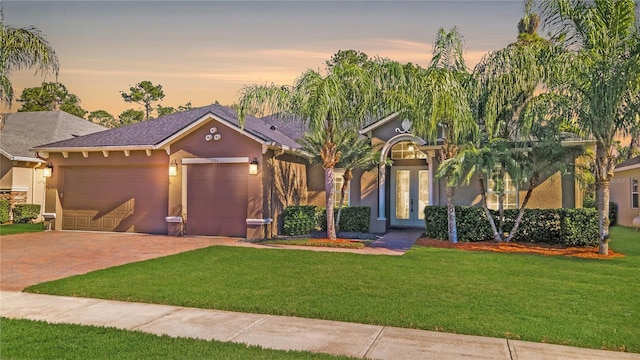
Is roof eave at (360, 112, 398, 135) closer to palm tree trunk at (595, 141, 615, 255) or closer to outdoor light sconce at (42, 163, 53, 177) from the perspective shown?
palm tree trunk at (595, 141, 615, 255)

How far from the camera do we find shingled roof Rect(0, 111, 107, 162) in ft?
66.5

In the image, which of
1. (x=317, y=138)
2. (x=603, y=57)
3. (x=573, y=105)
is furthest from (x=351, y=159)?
(x=603, y=57)

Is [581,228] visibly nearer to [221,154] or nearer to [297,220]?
[297,220]

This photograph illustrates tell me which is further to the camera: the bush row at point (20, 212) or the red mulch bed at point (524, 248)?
the bush row at point (20, 212)

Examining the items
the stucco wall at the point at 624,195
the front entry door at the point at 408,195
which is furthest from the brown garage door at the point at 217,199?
the stucco wall at the point at 624,195

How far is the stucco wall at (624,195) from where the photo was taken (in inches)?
729

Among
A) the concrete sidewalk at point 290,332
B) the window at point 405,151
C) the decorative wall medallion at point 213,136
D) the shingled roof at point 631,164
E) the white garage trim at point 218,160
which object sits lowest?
the concrete sidewalk at point 290,332

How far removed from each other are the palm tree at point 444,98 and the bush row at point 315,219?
3870 millimetres

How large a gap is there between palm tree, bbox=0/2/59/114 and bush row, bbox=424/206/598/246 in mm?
10821

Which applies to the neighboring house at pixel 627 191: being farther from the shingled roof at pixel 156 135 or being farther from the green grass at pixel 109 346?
the green grass at pixel 109 346

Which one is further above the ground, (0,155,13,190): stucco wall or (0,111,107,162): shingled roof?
(0,111,107,162): shingled roof

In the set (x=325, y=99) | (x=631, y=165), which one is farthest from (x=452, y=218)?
(x=631, y=165)

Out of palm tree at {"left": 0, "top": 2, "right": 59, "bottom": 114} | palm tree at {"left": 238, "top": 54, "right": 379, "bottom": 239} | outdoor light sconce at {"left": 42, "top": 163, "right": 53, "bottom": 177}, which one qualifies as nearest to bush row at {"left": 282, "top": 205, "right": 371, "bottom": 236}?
palm tree at {"left": 238, "top": 54, "right": 379, "bottom": 239}

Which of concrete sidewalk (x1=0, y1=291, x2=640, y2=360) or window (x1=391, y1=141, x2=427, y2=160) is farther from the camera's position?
window (x1=391, y1=141, x2=427, y2=160)
